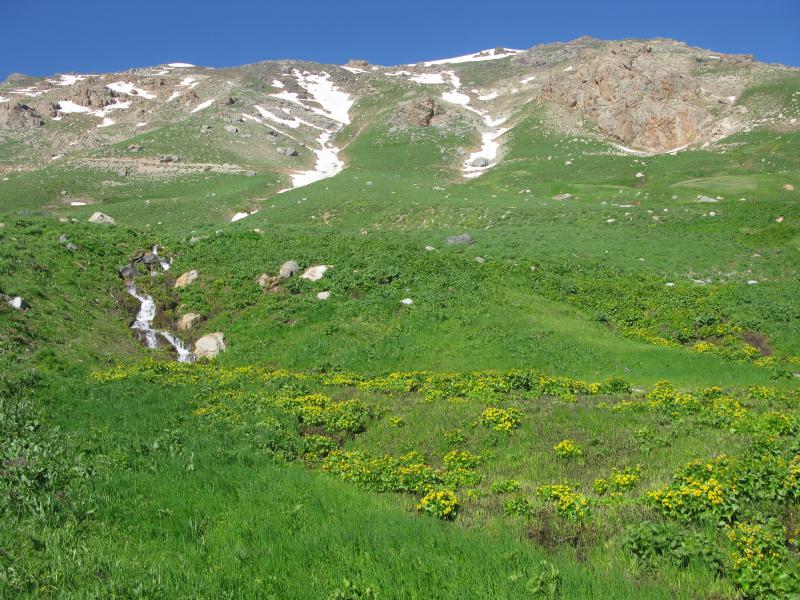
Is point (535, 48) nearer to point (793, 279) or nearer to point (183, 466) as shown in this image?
point (793, 279)

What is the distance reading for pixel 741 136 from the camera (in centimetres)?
7619

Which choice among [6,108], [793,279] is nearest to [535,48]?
[6,108]

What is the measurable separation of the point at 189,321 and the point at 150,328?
78.6 inches

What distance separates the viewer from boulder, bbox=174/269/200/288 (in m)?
30.3

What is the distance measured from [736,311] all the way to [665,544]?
23.0m

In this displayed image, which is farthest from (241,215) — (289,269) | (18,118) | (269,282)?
(18,118)

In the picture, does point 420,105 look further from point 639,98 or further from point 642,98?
point 642,98

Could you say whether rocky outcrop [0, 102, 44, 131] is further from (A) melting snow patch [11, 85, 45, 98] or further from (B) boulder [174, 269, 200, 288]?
(B) boulder [174, 269, 200, 288]

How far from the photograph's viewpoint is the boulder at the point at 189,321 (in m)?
26.7

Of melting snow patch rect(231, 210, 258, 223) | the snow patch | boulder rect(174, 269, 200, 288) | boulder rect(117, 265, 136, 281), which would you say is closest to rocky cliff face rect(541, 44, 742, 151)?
the snow patch

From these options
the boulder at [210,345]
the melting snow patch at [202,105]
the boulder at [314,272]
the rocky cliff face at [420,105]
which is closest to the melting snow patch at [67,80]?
the rocky cliff face at [420,105]

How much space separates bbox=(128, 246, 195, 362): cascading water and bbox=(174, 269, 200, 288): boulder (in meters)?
2.12

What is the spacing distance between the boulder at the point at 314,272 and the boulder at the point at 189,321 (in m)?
6.42

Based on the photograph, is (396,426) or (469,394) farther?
(469,394)
